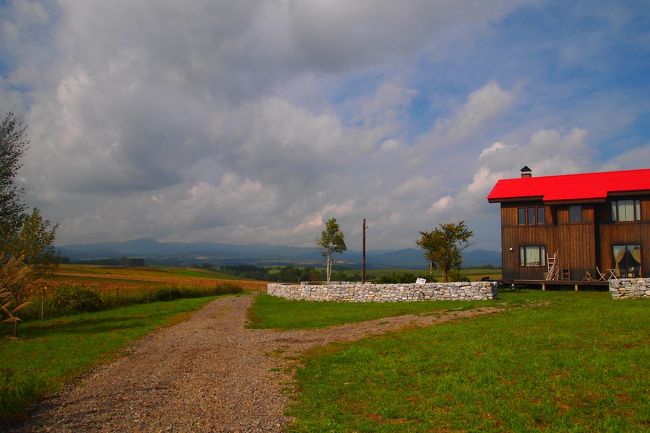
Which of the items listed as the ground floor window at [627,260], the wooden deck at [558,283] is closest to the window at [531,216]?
the wooden deck at [558,283]

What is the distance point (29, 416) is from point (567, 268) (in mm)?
31916

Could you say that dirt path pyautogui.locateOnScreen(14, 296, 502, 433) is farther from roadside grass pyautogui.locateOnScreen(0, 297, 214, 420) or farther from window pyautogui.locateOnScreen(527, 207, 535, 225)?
window pyautogui.locateOnScreen(527, 207, 535, 225)

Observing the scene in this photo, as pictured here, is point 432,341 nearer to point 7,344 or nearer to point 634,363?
point 634,363

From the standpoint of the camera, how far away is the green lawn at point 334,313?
21000mm

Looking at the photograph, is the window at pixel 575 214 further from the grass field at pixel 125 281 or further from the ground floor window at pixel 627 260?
the grass field at pixel 125 281

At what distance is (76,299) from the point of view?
3033cm

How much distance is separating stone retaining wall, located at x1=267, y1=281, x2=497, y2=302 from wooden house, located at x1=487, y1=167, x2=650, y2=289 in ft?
26.4

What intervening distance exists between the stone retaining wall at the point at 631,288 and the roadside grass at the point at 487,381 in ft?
30.8

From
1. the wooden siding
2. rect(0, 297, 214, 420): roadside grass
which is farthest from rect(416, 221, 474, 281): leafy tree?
rect(0, 297, 214, 420): roadside grass

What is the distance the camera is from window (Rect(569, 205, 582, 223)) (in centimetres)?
3148

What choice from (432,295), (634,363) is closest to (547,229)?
(432,295)

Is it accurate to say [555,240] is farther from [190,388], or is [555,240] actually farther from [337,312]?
[190,388]

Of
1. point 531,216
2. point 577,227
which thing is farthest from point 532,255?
point 577,227

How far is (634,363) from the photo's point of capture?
9797mm
